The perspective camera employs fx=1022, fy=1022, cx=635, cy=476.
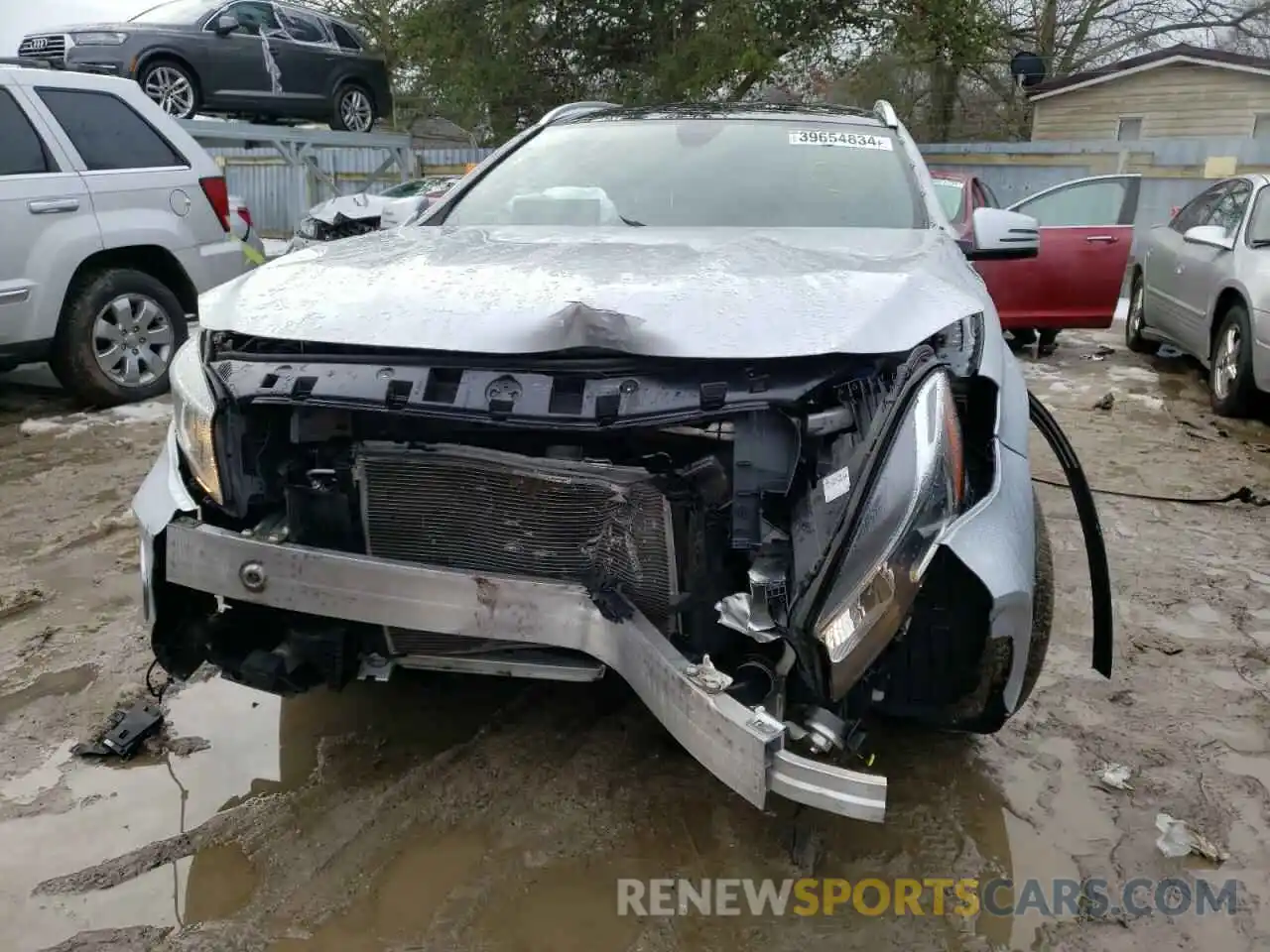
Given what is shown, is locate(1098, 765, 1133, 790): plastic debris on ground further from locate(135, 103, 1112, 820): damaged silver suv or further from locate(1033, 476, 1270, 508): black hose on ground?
locate(1033, 476, 1270, 508): black hose on ground

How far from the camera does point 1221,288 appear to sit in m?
6.43

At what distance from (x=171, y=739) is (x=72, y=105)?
15.4 feet

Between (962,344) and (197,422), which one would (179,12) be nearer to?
(197,422)

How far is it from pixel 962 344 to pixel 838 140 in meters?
1.61

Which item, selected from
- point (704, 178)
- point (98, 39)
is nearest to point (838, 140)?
point (704, 178)

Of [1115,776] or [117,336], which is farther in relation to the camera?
[117,336]

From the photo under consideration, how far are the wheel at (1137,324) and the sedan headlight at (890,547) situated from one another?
290 inches

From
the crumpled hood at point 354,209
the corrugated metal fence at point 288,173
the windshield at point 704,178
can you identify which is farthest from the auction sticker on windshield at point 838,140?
the corrugated metal fence at point 288,173

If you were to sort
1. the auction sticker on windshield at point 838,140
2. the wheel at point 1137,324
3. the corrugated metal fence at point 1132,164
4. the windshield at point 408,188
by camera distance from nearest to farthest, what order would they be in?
the auction sticker on windshield at point 838,140 < the wheel at point 1137,324 < the windshield at point 408,188 < the corrugated metal fence at point 1132,164

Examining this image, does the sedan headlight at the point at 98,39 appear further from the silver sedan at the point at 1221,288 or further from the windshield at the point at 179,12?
the silver sedan at the point at 1221,288

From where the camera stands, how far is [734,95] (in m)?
17.5

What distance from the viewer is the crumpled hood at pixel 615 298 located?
6.61 feet

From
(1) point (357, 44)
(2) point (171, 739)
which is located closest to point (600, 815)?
(2) point (171, 739)

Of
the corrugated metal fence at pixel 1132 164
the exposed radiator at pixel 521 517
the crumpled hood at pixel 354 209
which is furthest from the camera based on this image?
the corrugated metal fence at pixel 1132 164
